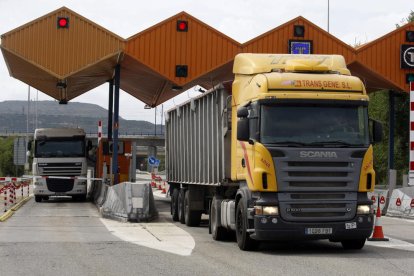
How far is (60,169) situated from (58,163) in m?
0.30

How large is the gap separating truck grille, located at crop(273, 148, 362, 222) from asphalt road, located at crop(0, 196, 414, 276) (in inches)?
28.6

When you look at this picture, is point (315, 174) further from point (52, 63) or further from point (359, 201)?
point (52, 63)

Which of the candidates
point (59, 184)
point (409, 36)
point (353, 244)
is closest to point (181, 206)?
point (353, 244)

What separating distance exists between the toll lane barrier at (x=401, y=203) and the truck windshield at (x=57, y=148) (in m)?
15.8

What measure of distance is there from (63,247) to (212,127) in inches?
174

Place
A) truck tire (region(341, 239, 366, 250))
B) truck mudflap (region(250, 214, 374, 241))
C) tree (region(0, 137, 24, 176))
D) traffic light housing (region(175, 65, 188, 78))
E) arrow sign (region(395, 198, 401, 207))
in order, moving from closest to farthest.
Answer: truck mudflap (region(250, 214, 374, 241))
truck tire (region(341, 239, 366, 250))
arrow sign (region(395, 198, 401, 207))
traffic light housing (region(175, 65, 188, 78))
tree (region(0, 137, 24, 176))

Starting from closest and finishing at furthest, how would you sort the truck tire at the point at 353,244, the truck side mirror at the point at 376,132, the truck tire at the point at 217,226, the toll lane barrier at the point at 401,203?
the truck side mirror at the point at 376,132
the truck tire at the point at 353,244
the truck tire at the point at 217,226
the toll lane barrier at the point at 401,203

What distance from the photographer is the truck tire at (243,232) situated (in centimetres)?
1354

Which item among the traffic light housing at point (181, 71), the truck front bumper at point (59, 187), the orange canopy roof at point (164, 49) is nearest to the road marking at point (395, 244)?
the traffic light housing at point (181, 71)

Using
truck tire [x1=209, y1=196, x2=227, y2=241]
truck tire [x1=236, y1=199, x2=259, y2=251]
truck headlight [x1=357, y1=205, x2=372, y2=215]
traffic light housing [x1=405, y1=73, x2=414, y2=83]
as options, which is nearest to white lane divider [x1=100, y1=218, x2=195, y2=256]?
truck tire [x1=209, y1=196, x2=227, y2=241]

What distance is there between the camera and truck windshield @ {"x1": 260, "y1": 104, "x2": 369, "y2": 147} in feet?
42.9

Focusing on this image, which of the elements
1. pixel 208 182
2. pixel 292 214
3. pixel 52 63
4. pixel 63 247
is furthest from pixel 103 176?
pixel 292 214

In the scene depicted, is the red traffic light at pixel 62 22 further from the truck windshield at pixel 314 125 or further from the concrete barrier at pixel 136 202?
the truck windshield at pixel 314 125

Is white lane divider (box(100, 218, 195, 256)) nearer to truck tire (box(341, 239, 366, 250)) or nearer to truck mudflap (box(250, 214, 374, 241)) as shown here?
truck mudflap (box(250, 214, 374, 241))
